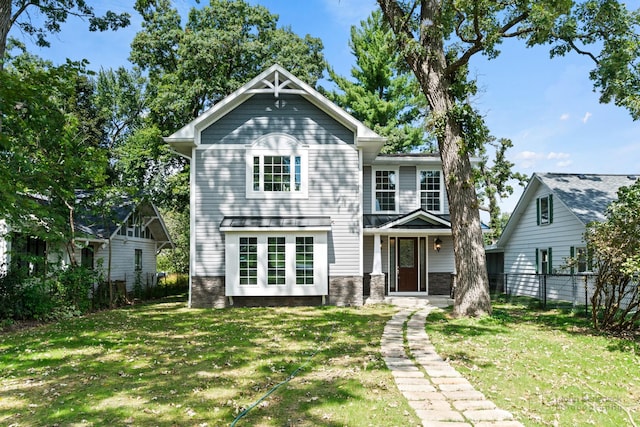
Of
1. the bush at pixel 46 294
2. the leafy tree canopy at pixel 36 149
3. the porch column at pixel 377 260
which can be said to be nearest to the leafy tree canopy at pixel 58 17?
the leafy tree canopy at pixel 36 149

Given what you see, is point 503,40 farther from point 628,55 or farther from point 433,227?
point 433,227

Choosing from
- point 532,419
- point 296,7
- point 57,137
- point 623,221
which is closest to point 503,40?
point 623,221

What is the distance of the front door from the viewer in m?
17.6

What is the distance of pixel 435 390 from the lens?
5.58 m

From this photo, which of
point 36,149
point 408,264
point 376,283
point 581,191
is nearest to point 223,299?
point 376,283

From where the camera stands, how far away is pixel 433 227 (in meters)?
16.0

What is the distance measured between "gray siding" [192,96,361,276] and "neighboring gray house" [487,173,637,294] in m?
6.84

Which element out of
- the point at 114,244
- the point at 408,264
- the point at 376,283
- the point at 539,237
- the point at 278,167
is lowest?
the point at 376,283

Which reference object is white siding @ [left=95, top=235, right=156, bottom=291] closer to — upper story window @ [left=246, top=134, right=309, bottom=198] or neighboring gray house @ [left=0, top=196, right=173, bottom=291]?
neighboring gray house @ [left=0, top=196, right=173, bottom=291]

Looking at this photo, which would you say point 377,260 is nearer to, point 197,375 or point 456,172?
point 456,172

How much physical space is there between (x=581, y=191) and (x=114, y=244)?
1838cm

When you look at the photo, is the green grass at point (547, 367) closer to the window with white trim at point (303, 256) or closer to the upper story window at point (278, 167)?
the window with white trim at point (303, 256)

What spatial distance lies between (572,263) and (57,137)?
12.6m

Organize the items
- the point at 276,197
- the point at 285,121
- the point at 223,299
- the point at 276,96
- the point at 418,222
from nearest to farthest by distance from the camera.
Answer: the point at 223,299 < the point at 276,96 < the point at 276,197 < the point at 285,121 < the point at 418,222
